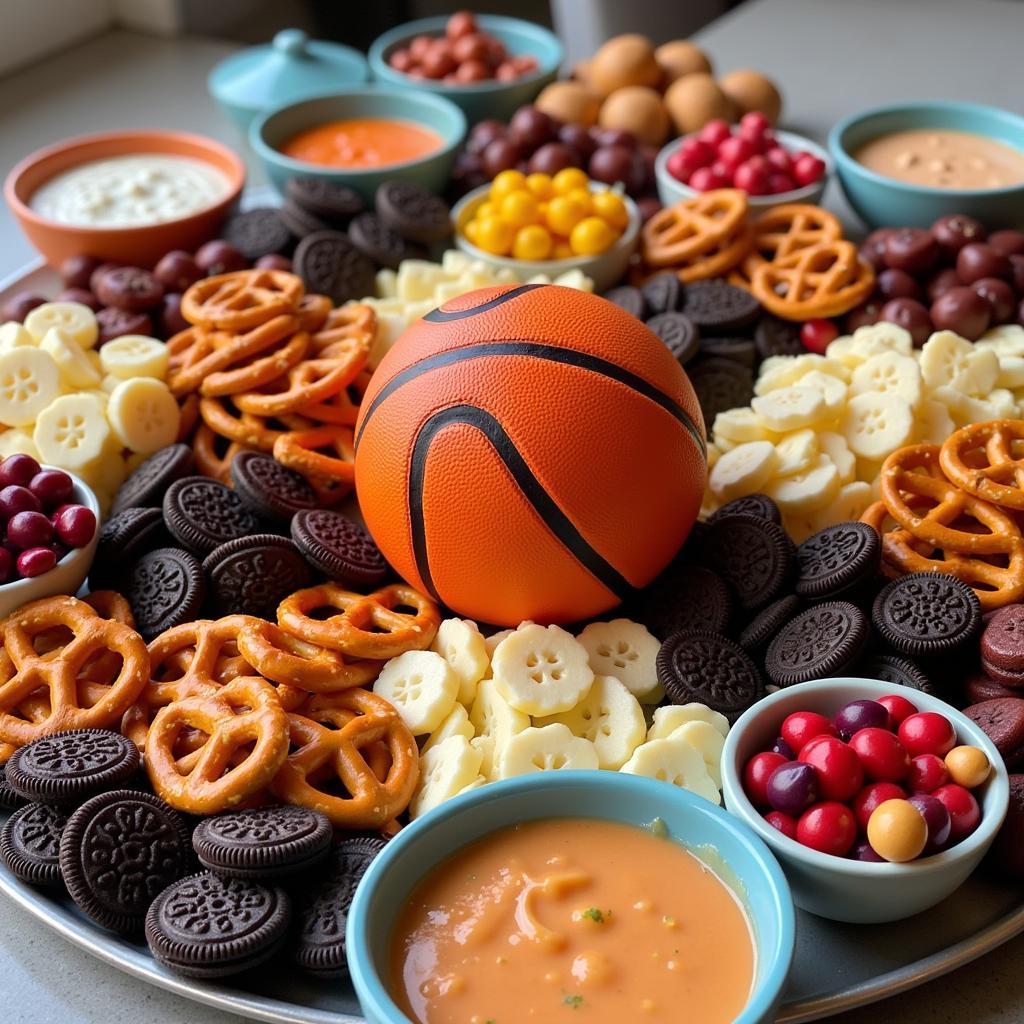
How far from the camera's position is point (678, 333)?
221 cm

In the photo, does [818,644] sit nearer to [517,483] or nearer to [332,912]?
[517,483]

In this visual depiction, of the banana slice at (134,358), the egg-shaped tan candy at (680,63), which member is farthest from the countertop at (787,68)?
the banana slice at (134,358)

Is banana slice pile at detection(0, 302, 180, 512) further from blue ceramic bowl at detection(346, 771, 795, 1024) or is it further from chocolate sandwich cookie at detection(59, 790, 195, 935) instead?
blue ceramic bowl at detection(346, 771, 795, 1024)

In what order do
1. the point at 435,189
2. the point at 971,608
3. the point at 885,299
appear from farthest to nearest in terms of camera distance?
1. the point at 435,189
2. the point at 885,299
3. the point at 971,608

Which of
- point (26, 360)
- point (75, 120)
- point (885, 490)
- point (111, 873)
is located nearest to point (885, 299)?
point (885, 490)

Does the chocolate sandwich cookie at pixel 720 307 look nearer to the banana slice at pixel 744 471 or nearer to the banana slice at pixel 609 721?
the banana slice at pixel 744 471

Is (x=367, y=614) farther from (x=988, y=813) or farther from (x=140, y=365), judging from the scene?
(x=988, y=813)

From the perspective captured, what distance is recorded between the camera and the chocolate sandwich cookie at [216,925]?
1.30m

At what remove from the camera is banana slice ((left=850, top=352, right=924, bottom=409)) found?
2.01m

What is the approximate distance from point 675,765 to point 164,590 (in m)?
0.77

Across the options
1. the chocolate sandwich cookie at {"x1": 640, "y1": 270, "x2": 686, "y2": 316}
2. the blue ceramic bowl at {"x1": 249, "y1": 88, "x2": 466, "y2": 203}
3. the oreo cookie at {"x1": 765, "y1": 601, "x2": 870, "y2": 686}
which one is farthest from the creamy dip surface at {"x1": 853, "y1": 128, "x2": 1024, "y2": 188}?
the oreo cookie at {"x1": 765, "y1": 601, "x2": 870, "y2": 686}

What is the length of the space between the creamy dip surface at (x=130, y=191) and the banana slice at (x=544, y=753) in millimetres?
1519

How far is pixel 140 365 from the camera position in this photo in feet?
6.91

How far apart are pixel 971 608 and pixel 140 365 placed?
138 cm
